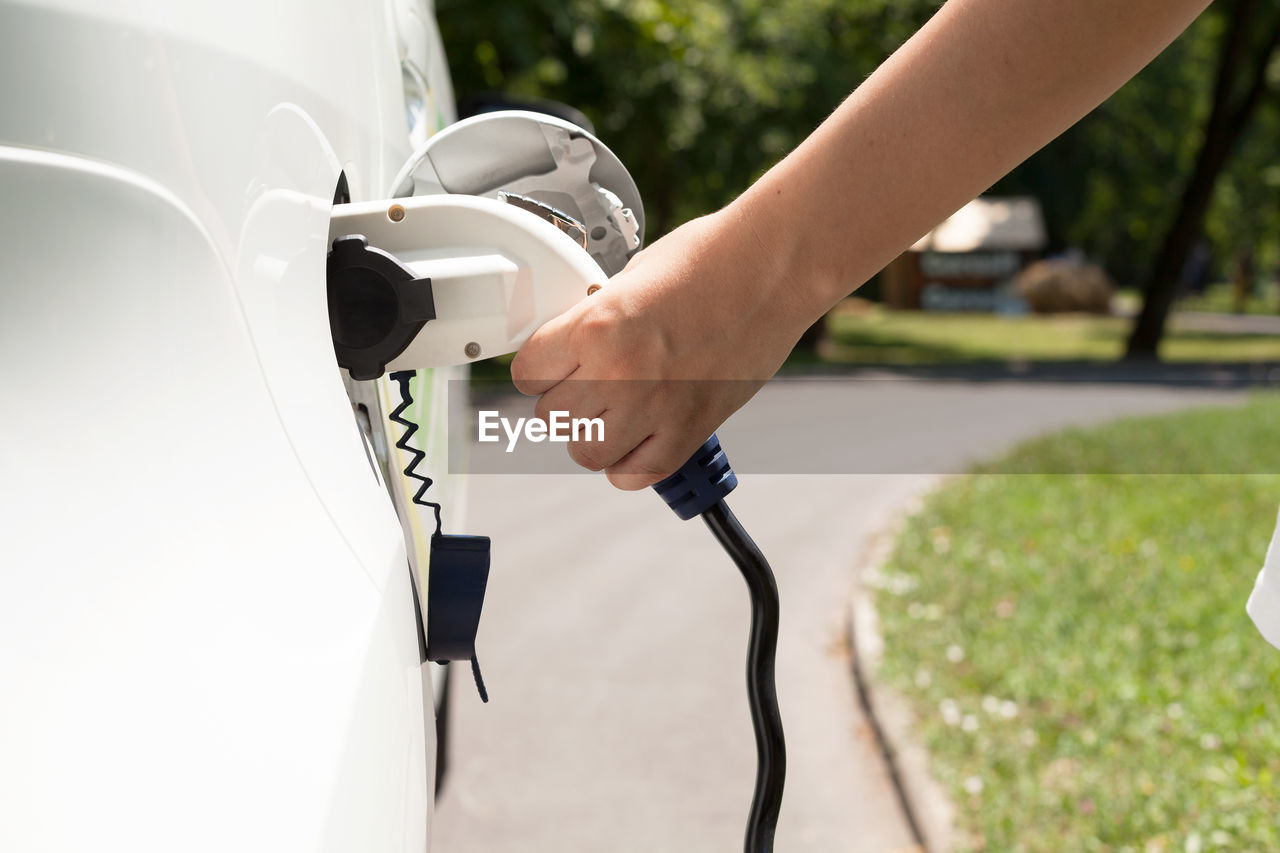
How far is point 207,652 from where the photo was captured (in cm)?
84

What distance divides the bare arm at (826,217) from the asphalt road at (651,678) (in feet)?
7.85

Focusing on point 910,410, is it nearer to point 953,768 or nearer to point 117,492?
point 953,768

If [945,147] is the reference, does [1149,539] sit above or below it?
below

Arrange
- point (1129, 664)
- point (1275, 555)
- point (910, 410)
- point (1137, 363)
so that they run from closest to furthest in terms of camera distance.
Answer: point (1275, 555) < point (1129, 664) < point (910, 410) < point (1137, 363)

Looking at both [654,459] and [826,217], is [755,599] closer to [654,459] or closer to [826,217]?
[654,459]

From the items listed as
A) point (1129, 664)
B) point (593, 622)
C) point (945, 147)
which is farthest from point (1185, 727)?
point (945, 147)

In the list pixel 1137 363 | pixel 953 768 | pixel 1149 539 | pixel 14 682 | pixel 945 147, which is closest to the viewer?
pixel 14 682

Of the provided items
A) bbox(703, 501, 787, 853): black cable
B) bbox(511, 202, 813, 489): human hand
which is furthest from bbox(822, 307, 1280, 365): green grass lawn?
bbox(511, 202, 813, 489): human hand

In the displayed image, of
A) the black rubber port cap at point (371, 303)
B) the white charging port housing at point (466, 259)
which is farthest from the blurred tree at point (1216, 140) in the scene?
the black rubber port cap at point (371, 303)

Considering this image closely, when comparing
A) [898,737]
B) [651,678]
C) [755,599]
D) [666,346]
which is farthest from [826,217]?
[651,678]

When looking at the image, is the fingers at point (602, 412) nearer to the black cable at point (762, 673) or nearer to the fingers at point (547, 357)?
Answer: the fingers at point (547, 357)

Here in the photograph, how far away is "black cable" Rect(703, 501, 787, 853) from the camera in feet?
4.40

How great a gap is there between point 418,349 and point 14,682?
48cm

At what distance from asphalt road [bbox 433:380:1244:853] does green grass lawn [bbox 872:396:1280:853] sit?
301 mm
